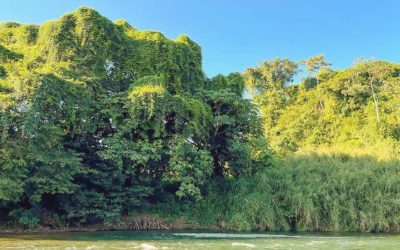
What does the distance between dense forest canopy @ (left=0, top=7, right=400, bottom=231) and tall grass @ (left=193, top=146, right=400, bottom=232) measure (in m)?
0.05

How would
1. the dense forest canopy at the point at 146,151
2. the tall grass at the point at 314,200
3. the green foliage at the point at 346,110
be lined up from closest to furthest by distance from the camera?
1. the dense forest canopy at the point at 146,151
2. the tall grass at the point at 314,200
3. the green foliage at the point at 346,110

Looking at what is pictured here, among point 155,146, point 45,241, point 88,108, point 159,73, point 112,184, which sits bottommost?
point 45,241

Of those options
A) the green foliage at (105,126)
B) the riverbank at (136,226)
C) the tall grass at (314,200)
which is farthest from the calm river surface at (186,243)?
the tall grass at (314,200)

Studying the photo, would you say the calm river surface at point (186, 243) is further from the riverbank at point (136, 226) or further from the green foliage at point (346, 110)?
the green foliage at point (346, 110)

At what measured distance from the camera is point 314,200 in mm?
18844

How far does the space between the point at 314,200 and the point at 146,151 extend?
24.0 ft

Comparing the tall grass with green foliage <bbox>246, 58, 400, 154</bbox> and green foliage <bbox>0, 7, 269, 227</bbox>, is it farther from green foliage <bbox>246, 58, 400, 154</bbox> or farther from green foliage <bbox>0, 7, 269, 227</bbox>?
green foliage <bbox>246, 58, 400, 154</bbox>

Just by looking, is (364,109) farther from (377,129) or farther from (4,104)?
(4,104)

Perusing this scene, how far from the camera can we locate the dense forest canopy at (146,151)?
1579 cm

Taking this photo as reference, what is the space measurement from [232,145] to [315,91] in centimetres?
2042

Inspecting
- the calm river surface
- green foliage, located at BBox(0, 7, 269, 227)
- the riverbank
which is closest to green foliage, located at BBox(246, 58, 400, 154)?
green foliage, located at BBox(0, 7, 269, 227)

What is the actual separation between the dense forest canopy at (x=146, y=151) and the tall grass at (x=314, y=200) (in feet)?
0.17

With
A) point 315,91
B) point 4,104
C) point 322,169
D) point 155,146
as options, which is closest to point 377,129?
point 315,91

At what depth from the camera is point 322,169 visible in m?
20.9
